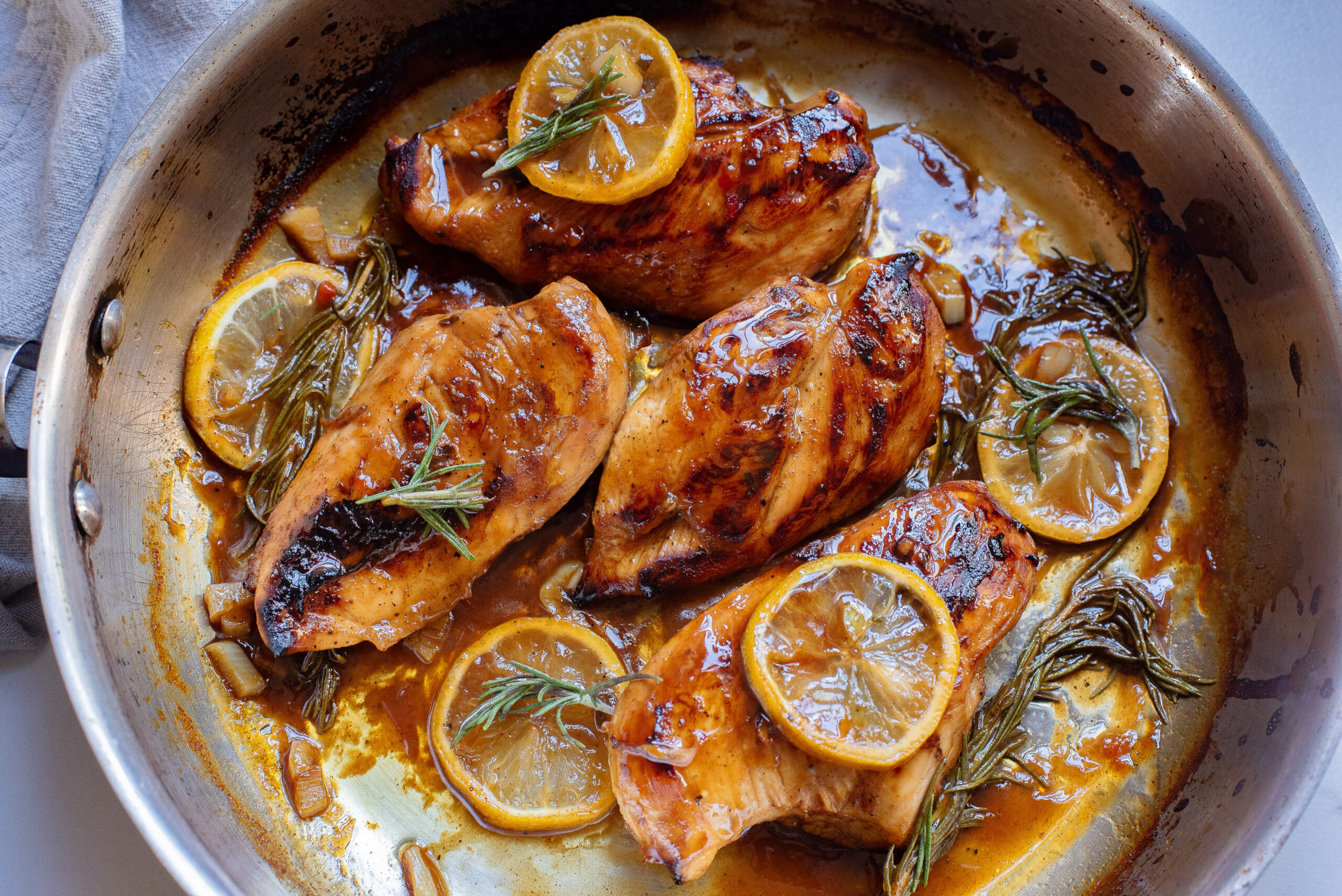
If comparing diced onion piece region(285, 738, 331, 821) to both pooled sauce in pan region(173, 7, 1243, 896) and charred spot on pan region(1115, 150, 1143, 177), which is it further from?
charred spot on pan region(1115, 150, 1143, 177)

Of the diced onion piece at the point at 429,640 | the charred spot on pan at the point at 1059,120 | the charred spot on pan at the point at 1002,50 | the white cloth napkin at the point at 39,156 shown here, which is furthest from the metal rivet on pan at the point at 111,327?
the charred spot on pan at the point at 1059,120

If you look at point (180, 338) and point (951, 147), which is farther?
point (951, 147)

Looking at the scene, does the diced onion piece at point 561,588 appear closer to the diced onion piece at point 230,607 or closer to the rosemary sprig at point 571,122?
the diced onion piece at point 230,607

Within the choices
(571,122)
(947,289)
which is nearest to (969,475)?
(947,289)

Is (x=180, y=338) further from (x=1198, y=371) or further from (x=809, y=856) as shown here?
(x=1198, y=371)

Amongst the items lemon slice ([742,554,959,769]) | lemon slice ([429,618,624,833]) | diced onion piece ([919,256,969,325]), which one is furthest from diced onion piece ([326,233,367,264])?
diced onion piece ([919,256,969,325])

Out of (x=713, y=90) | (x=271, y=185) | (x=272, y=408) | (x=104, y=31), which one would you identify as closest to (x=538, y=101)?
(x=713, y=90)
